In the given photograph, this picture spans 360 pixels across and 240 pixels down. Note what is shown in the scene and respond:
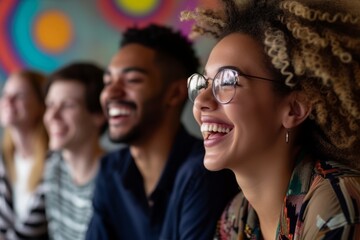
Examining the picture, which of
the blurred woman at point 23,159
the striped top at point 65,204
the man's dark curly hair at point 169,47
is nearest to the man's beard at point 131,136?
the man's dark curly hair at point 169,47

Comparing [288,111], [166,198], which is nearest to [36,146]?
[166,198]

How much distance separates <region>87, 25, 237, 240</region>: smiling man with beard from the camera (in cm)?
164

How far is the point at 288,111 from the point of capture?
1.11 m

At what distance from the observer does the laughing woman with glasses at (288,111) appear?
1.00 m

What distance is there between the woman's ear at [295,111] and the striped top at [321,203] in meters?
0.09

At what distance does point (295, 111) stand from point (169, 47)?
2.58 feet

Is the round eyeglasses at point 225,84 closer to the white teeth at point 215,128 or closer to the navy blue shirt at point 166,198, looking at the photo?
the white teeth at point 215,128

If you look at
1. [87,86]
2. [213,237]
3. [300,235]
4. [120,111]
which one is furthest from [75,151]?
[300,235]

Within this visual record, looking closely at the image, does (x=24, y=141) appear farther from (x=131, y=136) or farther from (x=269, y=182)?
(x=269, y=182)

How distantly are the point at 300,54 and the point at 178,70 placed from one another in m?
0.81

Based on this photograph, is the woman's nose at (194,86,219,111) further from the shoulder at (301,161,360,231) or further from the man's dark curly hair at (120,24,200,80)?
the man's dark curly hair at (120,24,200,80)

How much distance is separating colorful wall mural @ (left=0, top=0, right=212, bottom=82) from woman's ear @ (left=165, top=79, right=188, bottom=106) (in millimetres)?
730

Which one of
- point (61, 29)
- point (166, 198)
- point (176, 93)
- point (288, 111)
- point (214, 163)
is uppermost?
point (61, 29)

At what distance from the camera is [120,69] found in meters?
1.74
